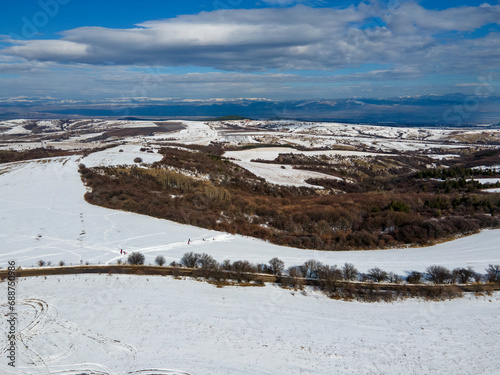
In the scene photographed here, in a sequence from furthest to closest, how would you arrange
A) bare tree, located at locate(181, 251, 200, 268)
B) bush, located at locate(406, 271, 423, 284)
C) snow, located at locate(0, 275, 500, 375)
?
1. bare tree, located at locate(181, 251, 200, 268)
2. bush, located at locate(406, 271, 423, 284)
3. snow, located at locate(0, 275, 500, 375)

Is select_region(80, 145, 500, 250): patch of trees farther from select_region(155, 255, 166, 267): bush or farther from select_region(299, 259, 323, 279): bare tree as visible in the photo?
select_region(155, 255, 166, 267): bush

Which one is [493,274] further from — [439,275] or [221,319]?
[221,319]

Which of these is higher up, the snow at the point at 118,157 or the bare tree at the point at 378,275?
the snow at the point at 118,157

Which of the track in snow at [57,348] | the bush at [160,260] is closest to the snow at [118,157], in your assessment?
the bush at [160,260]

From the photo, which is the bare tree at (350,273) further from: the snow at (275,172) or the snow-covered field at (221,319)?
the snow at (275,172)

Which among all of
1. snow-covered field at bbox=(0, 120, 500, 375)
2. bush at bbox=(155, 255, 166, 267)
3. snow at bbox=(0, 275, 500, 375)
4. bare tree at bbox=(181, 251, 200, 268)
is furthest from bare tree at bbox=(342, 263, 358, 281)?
bush at bbox=(155, 255, 166, 267)

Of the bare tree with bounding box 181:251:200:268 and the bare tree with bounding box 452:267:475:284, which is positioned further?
the bare tree with bounding box 181:251:200:268

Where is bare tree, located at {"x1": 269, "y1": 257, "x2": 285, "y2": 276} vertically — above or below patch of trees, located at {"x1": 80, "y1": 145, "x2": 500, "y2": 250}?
below
